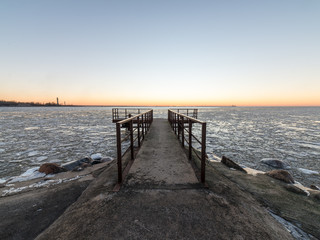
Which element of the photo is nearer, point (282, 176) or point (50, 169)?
point (282, 176)

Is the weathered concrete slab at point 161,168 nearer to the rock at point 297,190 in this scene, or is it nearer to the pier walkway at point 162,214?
the pier walkway at point 162,214

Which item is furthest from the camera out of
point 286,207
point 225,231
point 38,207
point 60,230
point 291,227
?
point 286,207

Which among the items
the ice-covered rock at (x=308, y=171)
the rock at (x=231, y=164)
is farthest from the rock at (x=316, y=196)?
the ice-covered rock at (x=308, y=171)

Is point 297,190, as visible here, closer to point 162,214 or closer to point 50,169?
point 162,214

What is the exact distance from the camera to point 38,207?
281 cm

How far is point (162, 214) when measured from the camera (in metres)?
2.14

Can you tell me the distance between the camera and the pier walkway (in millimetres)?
1863

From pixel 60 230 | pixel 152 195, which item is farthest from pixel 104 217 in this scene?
pixel 152 195

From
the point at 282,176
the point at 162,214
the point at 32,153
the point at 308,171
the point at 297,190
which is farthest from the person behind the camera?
the point at 32,153

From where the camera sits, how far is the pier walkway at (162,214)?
1863 mm

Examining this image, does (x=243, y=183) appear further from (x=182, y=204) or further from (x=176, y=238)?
(x=176, y=238)

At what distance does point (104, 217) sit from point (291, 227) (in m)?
2.84

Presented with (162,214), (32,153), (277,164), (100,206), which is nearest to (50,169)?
(100,206)

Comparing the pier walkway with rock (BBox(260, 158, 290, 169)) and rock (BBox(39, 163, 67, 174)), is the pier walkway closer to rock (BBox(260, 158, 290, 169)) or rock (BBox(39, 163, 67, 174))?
rock (BBox(39, 163, 67, 174))
